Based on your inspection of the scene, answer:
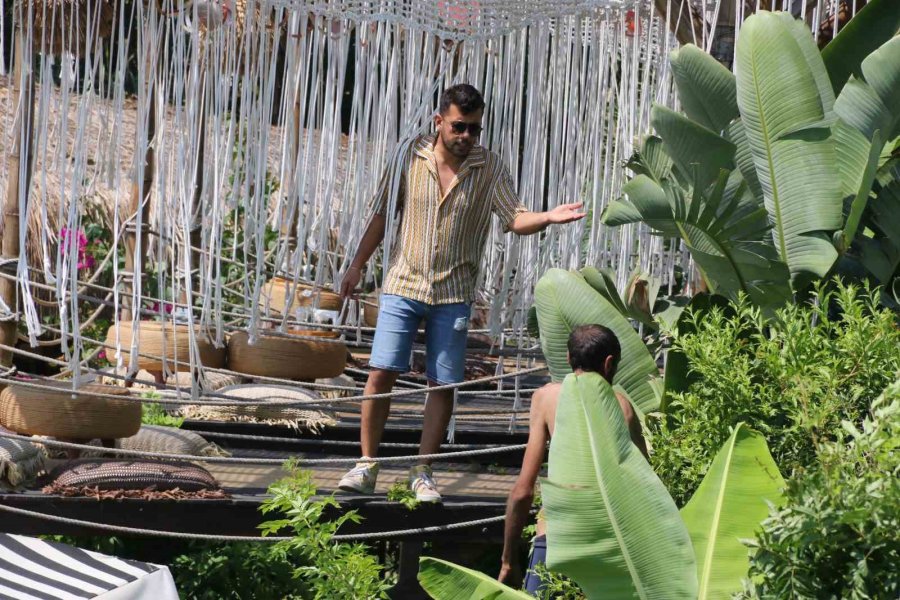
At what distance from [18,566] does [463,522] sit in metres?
1.27

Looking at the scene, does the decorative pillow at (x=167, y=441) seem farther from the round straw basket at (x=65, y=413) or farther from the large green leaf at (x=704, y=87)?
the large green leaf at (x=704, y=87)

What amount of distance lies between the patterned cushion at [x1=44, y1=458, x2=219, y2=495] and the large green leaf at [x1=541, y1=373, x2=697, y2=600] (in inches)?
67.1

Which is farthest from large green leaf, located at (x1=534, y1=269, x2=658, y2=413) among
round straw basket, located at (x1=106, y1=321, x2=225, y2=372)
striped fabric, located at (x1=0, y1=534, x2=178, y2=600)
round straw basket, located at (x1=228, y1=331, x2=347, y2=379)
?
round straw basket, located at (x1=228, y1=331, x2=347, y2=379)

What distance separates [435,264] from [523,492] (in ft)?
2.85

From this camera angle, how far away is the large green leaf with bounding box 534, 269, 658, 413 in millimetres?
3160

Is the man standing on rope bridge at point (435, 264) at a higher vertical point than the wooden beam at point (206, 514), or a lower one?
higher

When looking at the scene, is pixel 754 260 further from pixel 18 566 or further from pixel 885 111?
pixel 18 566

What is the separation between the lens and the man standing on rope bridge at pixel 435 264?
3697 mm

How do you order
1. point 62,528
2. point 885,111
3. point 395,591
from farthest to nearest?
1. point 395,591
2. point 62,528
3. point 885,111

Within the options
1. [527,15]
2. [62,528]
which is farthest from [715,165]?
[62,528]

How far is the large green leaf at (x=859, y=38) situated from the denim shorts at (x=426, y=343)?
1.18m

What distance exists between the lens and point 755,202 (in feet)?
10.2

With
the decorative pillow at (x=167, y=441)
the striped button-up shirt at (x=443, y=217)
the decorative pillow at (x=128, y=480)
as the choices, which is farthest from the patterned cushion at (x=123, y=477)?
the striped button-up shirt at (x=443, y=217)

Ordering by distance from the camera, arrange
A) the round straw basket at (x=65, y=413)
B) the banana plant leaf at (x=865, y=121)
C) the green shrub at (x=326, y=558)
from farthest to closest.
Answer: the round straw basket at (x=65, y=413)
the green shrub at (x=326, y=558)
the banana plant leaf at (x=865, y=121)
